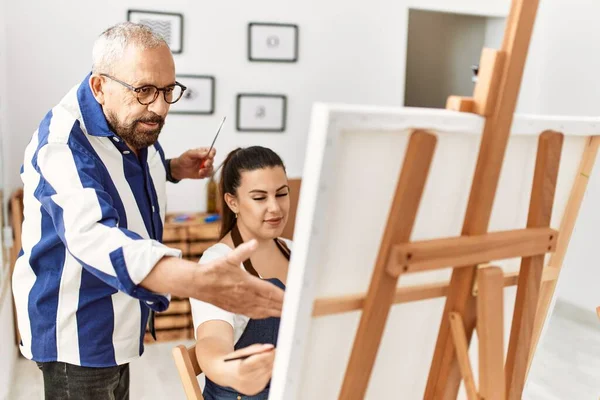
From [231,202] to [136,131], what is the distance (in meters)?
0.35

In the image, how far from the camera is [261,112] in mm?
4035

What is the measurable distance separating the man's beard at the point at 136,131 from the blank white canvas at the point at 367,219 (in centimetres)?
58

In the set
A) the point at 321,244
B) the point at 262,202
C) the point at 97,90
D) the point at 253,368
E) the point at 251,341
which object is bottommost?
the point at 251,341

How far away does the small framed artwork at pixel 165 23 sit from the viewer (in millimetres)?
3693

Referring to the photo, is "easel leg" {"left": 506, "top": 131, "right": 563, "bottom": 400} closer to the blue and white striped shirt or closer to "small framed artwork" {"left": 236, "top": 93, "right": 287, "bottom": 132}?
the blue and white striped shirt

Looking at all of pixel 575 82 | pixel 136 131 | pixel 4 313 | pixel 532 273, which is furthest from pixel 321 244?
pixel 575 82

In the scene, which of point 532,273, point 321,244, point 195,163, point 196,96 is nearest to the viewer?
point 321,244

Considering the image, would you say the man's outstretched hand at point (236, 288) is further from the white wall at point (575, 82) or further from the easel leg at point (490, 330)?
the white wall at point (575, 82)

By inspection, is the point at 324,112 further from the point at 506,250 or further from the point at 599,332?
the point at 599,332

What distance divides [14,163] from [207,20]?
1.37 meters

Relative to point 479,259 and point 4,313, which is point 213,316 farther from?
point 4,313

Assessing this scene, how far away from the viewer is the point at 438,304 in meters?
1.22

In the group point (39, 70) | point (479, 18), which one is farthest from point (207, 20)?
point (479, 18)

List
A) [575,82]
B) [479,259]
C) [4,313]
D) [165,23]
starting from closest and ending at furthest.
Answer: [479,259] → [4,313] → [165,23] → [575,82]
